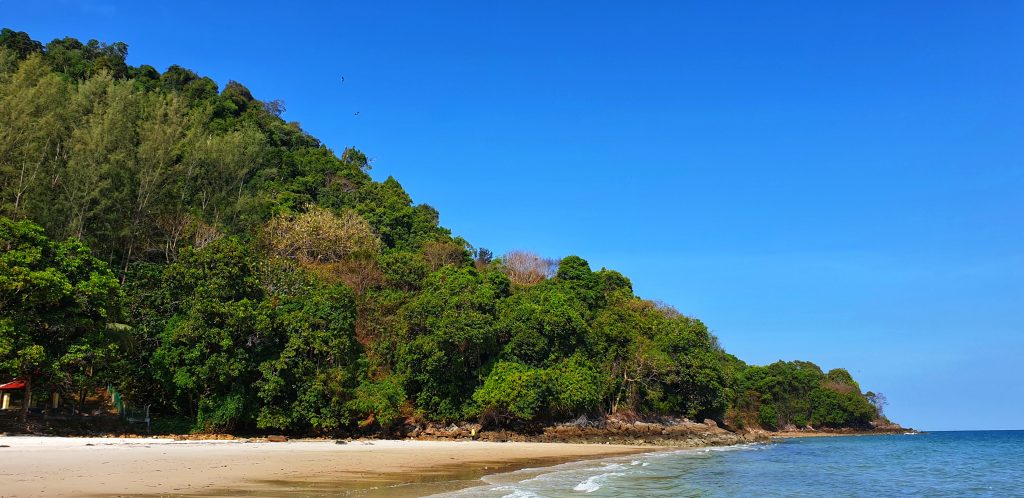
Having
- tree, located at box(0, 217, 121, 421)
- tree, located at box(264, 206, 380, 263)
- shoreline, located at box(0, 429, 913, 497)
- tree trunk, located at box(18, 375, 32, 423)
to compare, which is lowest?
shoreline, located at box(0, 429, 913, 497)

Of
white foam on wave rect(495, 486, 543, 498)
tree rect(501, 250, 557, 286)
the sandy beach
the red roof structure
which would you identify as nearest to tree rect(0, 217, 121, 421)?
the red roof structure

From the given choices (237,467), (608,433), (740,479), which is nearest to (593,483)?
(740,479)

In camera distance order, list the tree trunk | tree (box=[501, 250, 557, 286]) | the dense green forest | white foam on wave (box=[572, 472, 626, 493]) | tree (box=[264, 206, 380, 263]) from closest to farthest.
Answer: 1. white foam on wave (box=[572, 472, 626, 493])
2. the tree trunk
3. the dense green forest
4. tree (box=[264, 206, 380, 263])
5. tree (box=[501, 250, 557, 286])

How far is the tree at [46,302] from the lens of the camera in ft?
68.0

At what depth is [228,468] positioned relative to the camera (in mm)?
15297

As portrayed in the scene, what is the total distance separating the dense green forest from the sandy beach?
4781 mm

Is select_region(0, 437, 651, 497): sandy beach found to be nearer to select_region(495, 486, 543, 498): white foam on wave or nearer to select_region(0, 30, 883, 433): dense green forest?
select_region(495, 486, 543, 498): white foam on wave

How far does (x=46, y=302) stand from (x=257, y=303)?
786 cm

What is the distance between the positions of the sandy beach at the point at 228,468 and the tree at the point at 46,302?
11.6 feet

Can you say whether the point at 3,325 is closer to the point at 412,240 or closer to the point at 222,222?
the point at 222,222

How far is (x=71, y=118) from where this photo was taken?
34188 millimetres

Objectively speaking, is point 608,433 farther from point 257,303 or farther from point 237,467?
point 237,467

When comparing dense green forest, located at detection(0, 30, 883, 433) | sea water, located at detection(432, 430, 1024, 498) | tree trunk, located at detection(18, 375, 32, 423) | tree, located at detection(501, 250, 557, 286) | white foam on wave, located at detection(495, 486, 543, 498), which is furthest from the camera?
tree, located at detection(501, 250, 557, 286)

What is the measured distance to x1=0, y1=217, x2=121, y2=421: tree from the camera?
68.0 feet
